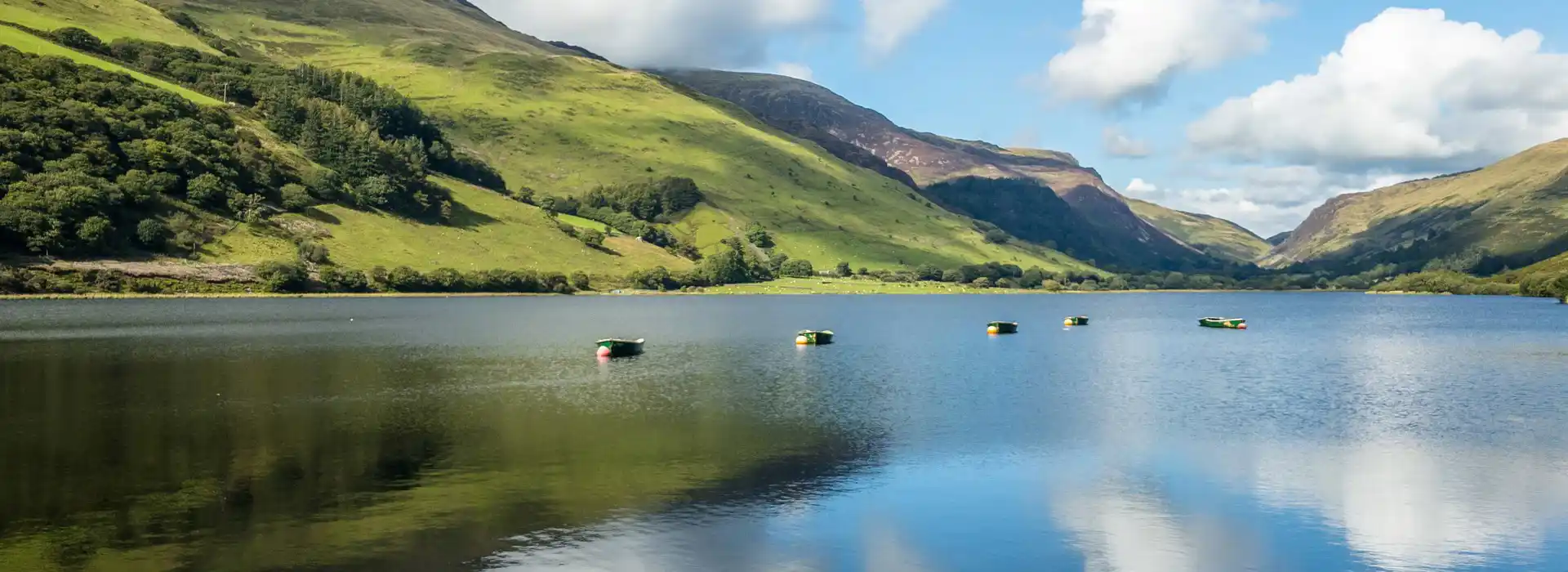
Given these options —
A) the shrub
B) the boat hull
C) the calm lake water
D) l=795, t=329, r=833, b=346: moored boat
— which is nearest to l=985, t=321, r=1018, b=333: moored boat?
l=795, t=329, r=833, b=346: moored boat

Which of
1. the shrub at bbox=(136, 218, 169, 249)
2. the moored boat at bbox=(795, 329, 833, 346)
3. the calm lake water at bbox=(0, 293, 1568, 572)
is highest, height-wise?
the shrub at bbox=(136, 218, 169, 249)

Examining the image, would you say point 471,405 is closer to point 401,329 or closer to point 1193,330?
point 401,329

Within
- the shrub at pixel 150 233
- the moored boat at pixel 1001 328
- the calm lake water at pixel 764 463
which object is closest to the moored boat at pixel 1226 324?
the moored boat at pixel 1001 328

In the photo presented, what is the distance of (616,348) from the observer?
99.6 metres

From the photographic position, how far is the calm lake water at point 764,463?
30.7 meters

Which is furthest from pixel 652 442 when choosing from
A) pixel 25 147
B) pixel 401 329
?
pixel 25 147

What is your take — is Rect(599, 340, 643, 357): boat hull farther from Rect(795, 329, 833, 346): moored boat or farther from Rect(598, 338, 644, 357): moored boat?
Rect(795, 329, 833, 346): moored boat

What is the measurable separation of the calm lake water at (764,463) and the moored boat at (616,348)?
7.28 ft

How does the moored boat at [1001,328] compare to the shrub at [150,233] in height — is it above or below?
below

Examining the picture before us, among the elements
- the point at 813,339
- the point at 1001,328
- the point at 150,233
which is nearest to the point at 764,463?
the point at 813,339

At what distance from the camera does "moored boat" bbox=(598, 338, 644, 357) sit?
98875mm

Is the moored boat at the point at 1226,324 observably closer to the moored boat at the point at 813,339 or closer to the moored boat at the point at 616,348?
the moored boat at the point at 813,339

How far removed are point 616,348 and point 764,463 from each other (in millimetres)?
57009

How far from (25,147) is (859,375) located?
178247mm
